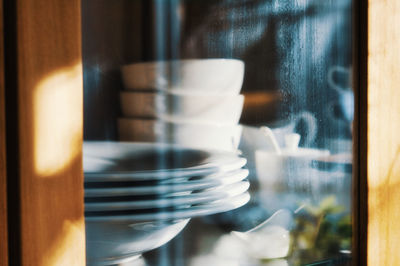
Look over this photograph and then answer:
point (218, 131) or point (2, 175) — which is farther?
point (218, 131)

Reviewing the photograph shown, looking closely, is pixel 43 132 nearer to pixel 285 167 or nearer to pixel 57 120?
pixel 57 120

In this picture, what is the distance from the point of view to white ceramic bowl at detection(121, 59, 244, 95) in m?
0.31

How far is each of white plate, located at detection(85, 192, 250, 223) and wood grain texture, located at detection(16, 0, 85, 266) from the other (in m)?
0.02

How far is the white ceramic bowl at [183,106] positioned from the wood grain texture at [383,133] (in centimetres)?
15

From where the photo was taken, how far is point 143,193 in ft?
1.04

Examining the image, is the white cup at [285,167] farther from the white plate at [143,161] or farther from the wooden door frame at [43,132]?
the wooden door frame at [43,132]

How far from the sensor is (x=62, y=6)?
27cm

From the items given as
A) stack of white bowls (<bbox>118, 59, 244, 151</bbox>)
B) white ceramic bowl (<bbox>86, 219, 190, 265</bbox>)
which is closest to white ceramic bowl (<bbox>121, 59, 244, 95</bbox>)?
stack of white bowls (<bbox>118, 59, 244, 151</bbox>)

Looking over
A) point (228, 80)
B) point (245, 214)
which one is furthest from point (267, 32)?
point (245, 214)

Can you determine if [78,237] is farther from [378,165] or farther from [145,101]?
[378,165]

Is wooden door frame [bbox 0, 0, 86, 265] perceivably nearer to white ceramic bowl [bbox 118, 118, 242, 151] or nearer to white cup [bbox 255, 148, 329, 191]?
white ceramic bowl [bbox 118, 118, 242, 151]

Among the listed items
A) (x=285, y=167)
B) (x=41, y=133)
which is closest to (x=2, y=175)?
(x=41, y=133)

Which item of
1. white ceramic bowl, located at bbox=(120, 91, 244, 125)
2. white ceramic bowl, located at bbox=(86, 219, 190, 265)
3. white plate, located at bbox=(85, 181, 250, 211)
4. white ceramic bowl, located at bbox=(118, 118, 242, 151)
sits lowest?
white ceramic bowl, located at bbox=(86, 219, 190, 265)

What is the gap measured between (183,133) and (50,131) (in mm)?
106
